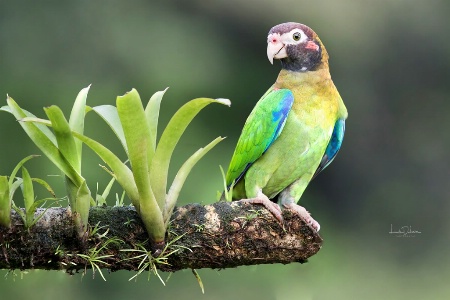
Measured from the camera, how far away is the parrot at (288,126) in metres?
3.22

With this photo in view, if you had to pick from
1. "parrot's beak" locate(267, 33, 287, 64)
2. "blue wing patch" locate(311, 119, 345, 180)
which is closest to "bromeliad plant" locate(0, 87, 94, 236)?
"parrot's beak" locate(267, 33, 287, 64)

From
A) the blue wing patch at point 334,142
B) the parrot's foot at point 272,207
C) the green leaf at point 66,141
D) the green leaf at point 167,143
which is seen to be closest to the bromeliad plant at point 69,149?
the green leaf at point 66,141

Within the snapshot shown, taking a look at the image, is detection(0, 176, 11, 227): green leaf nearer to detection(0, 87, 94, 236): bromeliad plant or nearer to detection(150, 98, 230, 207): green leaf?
detection(0, 87, 94, 236): bromeliad plant

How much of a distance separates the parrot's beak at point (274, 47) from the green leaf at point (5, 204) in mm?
1155

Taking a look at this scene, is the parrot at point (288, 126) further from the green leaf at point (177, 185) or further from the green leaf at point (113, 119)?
the green leaf at point (113, 119)

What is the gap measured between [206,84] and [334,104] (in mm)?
5215

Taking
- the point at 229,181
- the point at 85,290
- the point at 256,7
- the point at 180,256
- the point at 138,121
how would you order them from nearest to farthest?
the point at 138,121 < the point at 180,256 < the point at 229,181 < the point at 85,290 < the point at 256,7

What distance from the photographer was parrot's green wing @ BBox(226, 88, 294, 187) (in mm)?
3215

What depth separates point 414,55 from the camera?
934cm

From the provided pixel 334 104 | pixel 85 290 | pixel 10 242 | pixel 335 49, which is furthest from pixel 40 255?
pixel 335 49

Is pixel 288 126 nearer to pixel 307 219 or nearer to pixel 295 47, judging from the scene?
pixel 295 47

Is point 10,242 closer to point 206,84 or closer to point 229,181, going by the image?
point 229,181

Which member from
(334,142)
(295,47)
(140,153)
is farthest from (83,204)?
(334,142)

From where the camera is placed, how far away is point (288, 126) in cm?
328
